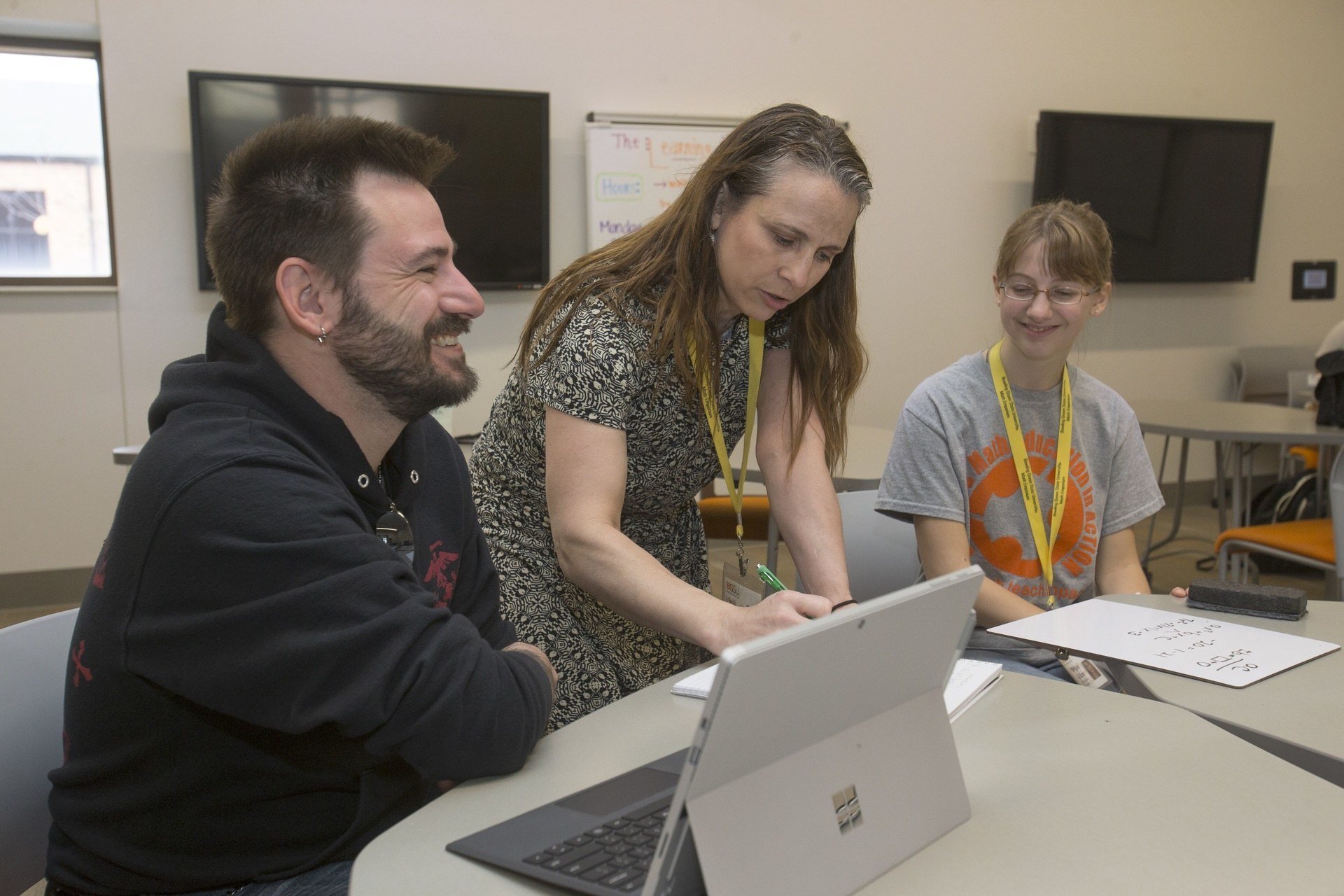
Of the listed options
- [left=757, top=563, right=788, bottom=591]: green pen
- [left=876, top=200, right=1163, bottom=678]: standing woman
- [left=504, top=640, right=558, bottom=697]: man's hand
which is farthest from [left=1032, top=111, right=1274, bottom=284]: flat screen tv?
[left=504, top=640, right=558, bottom=697]: man's hand

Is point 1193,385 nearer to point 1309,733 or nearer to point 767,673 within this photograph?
point 1309,733

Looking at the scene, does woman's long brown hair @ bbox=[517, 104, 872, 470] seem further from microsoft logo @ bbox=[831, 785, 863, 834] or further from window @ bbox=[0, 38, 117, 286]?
window @ bbox=[0, 38, 117, 286]

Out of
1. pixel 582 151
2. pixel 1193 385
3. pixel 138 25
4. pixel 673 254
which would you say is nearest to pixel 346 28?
pixel 138 25

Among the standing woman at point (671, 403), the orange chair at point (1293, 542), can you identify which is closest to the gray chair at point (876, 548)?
the standing woman at point (671, 403)

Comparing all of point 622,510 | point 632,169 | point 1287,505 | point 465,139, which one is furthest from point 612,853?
point 1287,505

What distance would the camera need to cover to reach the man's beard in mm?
1126

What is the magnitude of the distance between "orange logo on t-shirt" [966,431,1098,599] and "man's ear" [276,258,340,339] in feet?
4.07

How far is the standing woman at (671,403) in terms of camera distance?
1449 millimetres

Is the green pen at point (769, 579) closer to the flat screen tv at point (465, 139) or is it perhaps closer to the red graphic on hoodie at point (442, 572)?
the red graphic on hoodie at point (442, 572)

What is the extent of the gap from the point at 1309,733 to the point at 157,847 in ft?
3.94

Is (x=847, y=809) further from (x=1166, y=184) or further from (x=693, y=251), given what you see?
(x=1166, y=184)

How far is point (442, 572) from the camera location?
129cm

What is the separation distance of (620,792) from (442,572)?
417mm

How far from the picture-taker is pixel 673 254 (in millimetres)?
1546
